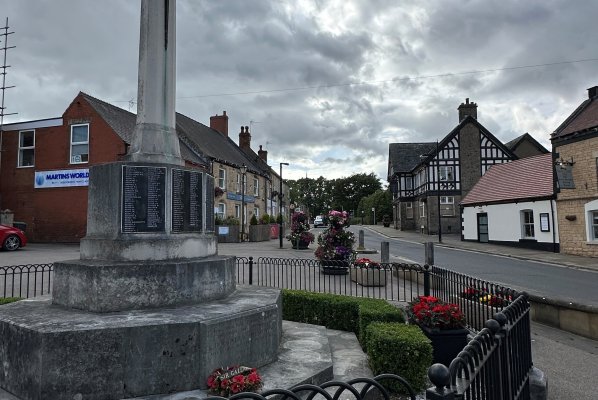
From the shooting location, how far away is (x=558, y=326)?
826cm

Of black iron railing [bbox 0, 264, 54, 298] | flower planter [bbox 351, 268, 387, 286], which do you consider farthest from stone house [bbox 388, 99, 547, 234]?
black iron railing [bbox 0, 264, 54, 298]

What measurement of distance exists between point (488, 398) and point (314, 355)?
2.60 meters

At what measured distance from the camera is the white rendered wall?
953 inches

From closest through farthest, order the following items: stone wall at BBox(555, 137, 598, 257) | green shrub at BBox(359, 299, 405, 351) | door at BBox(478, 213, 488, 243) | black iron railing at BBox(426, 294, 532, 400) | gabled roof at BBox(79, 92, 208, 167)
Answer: black iron railing at BBox(426, 294, 532, 400), green shrub at BBox(359, 299, 405, 351), stone wall at BBox(555, 137, 598, 257), gabled roof at BBox(79, 92, 208, 167), door at BBox(478, 213, 488, 243)

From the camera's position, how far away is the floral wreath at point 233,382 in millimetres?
3791

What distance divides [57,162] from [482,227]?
30.8 metres

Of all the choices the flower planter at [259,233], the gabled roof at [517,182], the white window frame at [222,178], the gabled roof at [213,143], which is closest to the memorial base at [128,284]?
the gabled roof at [517,182]

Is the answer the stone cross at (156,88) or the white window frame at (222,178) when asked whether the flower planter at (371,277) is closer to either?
the stone cross at (156,88)

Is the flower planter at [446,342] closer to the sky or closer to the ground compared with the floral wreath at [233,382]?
closer to the ground

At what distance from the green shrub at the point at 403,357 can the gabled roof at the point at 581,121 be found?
21.6m

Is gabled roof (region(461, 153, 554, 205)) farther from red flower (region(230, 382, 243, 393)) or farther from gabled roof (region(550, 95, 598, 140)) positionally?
red flower (region(230, 382, 243, 393))

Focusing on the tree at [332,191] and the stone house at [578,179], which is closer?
the stone house at [578,179]

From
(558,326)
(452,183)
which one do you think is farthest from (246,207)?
(558,326)

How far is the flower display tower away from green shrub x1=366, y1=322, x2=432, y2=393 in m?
1.38
